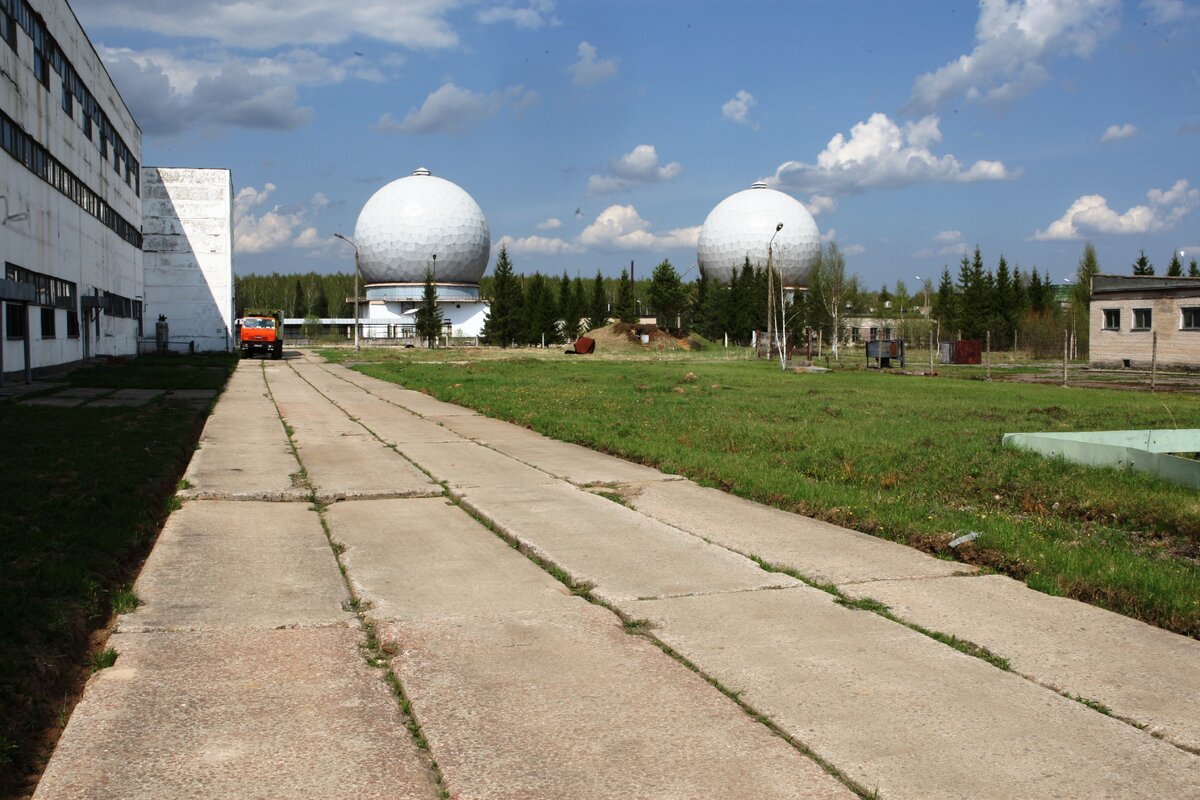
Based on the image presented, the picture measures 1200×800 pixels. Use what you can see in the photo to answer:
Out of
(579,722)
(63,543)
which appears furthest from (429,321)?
(579,722)

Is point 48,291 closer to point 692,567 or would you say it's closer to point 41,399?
point 41,399

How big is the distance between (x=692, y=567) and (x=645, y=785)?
10.1 feet

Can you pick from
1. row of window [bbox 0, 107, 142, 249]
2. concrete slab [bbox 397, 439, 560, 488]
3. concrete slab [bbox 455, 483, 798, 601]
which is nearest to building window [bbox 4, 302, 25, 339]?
row of window [bbox 0, 107, 142, 249]

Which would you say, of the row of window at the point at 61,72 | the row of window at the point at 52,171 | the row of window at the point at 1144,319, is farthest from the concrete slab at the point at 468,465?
the row of window at the point at 1144,319

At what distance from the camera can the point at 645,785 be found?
3275 millimetres

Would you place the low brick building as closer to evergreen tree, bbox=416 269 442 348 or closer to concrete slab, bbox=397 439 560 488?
concrete slab, bbox=397 439 560 488

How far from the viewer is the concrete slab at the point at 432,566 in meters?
5.46

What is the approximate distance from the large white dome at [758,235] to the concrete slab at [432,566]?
8330cm

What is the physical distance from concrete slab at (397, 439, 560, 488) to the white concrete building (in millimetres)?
12812

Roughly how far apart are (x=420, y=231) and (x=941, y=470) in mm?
77197

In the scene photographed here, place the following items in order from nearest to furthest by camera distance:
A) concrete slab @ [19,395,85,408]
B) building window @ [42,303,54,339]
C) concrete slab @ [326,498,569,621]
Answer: concrete slab @ [326,498,569,621] → concrete slab @ [19,395,85,408] → building window @ [42,303,54,339]

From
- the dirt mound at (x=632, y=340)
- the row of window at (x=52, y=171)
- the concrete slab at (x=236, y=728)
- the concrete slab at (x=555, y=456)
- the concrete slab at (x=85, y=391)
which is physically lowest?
the concrete slab at (x=236, y=728)

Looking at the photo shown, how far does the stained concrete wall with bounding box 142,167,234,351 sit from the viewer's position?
57906 mm

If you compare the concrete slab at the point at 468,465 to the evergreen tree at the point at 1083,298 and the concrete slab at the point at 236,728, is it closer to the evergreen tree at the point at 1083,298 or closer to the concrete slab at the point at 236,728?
the concrete slab at the point at 236,728
